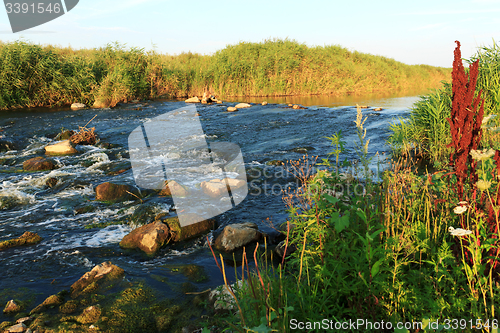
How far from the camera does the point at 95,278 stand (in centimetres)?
335

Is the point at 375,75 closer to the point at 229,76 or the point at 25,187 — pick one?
the point at 229,76

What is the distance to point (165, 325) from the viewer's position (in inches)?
106

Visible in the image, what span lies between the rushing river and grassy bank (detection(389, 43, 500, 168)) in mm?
1187

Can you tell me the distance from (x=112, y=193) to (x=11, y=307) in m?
3.05

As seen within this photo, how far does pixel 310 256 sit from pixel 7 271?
12.1 feet

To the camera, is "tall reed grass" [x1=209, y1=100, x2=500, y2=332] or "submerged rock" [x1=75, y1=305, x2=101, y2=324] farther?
"submerged rock" [x1=75, y1=305, x2=101, y2=324]

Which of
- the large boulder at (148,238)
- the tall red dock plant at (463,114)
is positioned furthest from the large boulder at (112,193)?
the tall red dock plant at (463,114)

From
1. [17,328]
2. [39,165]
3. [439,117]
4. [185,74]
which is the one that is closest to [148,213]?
[17,328]

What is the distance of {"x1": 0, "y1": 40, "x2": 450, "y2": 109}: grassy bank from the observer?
1575cm

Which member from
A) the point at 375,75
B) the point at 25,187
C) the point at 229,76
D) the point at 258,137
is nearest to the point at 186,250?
the point at 25,187

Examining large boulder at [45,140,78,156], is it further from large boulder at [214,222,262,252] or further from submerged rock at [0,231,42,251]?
large boulder at [214,222,262,252]

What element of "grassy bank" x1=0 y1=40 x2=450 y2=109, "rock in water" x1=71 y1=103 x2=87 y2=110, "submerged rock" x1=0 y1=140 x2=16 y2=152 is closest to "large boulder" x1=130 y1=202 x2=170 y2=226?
"submerged rock" x1=0 y1=140 x2=16 y2=152

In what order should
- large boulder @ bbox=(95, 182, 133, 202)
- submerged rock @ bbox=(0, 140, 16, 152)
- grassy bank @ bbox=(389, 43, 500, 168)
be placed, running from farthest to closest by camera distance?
submerged rock @ bbox=(0, 140, 16, 152)
grassy bank @ bbox=(389, 43, 500, 168)
large boulder @ bbox=(95, 182, 133, 202)

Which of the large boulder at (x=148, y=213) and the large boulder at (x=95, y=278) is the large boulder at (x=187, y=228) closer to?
the large boulder at (x=148, y=213)
